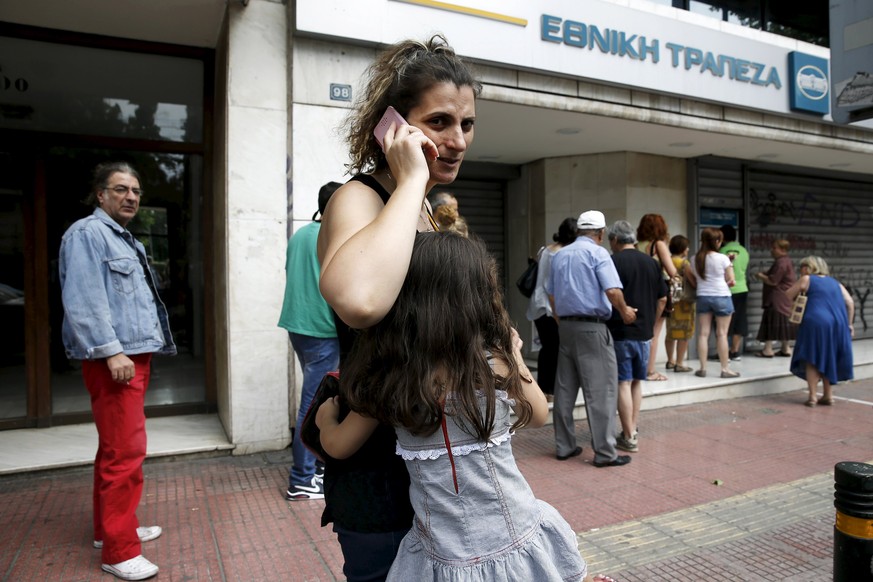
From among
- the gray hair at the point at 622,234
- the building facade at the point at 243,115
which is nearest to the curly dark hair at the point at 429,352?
the building facade at the point at 243,115

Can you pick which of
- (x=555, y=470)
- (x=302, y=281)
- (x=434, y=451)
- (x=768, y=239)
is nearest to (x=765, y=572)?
(x=555, y=470)

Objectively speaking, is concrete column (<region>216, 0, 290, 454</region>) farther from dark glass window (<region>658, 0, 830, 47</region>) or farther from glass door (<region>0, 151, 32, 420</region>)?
dark glass window (<region>658, 0, 830, 47</region>)

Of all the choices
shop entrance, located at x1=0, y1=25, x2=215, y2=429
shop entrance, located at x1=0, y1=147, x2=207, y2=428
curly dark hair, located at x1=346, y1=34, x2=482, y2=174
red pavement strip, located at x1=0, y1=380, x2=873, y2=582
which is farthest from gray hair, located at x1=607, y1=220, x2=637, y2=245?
curly dark hair, located at x1=346, y1=34, x2=482, y2=174

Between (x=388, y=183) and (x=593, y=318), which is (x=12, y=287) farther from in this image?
(x=388, y=183)

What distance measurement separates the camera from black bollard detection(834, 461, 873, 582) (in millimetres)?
2217

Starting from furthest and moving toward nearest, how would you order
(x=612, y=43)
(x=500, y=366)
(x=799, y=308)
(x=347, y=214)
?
(x=799, y=308) → (x=612, y=43) → (x=500, y=366) → (x=347, y=214)

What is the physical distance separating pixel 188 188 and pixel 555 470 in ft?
13.9

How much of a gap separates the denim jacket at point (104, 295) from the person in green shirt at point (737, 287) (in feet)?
27.1

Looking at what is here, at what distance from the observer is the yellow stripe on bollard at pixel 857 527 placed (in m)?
2.23

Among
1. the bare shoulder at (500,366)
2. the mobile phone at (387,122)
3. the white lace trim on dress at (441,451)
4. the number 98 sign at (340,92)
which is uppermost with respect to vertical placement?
the number 98 sign at (340,92)

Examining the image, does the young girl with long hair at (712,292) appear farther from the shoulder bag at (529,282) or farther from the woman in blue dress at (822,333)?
the shoulder bag at (529,282)

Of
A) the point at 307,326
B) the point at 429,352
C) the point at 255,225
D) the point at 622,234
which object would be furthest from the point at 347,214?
the point at 622,234

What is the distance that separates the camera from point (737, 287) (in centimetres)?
903

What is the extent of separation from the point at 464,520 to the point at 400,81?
1022mm
